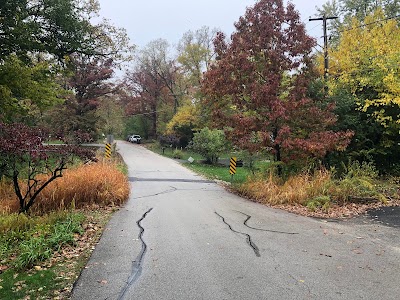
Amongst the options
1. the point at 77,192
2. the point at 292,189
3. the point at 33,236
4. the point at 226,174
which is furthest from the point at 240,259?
the point at 226,174

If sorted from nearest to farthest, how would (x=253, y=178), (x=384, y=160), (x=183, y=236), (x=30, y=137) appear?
(x=183, y=236) → (x=30, y=137) → (x=253, y=178) → (x=384, y=160)

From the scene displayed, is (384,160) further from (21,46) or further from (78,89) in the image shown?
(78,89)

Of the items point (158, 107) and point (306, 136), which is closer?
point (306, 136)

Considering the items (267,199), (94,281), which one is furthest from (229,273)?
(267,199)

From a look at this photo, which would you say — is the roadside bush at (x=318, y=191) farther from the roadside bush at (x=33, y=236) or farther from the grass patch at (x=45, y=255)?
the roadside bush at (x=33, y=236)

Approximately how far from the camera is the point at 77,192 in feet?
35.5

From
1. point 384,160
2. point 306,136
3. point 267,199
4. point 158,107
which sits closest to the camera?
point 267,199

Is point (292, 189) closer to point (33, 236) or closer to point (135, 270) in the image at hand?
point (135, 270)

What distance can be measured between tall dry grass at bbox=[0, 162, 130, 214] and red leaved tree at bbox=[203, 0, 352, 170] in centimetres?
517

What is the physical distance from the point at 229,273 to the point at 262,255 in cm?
108

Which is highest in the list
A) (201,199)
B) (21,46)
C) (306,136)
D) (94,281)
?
(21,46)

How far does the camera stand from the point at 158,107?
6694 cm

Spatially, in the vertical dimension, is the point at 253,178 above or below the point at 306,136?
below

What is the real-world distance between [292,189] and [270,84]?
4.12 metres
